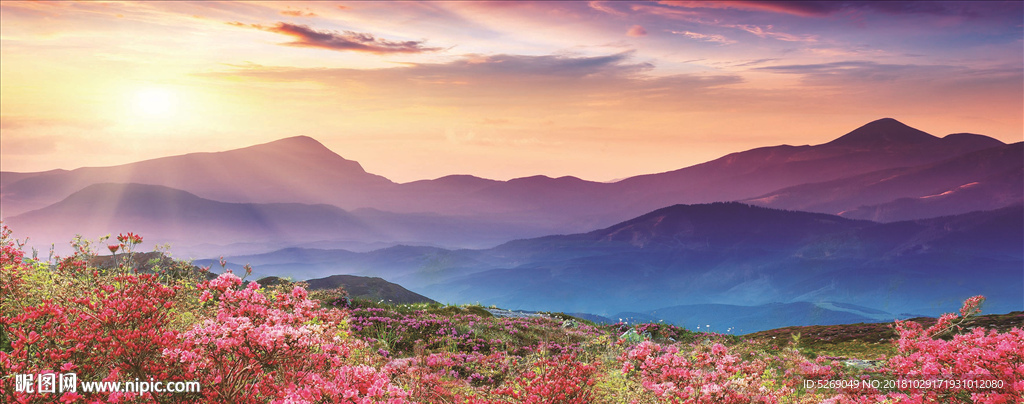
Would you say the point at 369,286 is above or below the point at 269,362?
below

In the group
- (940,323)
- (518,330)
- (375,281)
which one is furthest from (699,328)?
(375,281)

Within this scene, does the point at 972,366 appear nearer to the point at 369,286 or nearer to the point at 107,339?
the point at 107,339

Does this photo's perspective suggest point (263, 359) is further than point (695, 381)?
No

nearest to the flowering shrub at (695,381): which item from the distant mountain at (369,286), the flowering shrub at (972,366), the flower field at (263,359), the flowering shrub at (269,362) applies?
the flower field at (263,359)

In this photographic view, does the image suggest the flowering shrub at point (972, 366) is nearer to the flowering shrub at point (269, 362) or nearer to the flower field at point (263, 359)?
the flower field at point (263, 359)

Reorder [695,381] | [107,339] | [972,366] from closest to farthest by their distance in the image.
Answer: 1. [107,339]
2. [972,366]
3. [695,381]

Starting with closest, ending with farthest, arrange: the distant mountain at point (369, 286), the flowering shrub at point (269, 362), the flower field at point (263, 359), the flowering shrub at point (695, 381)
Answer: the flowering shrub at point (269, 362) → the flower field at point (263, 359) → the flowering shrub at point (695, 381) → the distant mountain at point (369, 286)

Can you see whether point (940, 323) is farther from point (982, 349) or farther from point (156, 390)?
point (156, 390)

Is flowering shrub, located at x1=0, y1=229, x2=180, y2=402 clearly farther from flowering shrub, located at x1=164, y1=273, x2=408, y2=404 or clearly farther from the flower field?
flowering shrub, located at x1=164, y1=273, x2=408, y2=404

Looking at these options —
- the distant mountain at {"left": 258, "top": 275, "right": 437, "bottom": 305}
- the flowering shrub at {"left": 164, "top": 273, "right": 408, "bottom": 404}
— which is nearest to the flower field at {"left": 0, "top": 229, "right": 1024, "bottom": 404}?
the flowering shrub at {"left": 164, "top": 273, "right": 408, "bottom": 404}

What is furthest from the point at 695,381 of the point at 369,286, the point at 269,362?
the point at 369,286

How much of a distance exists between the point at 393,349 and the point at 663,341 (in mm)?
15697

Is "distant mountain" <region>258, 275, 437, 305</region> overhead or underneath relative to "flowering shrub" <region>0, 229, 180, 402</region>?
underneath

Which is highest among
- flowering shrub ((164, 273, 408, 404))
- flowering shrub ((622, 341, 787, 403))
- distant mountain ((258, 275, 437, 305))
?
flowering shrub ((164, 273, 408, 404))
